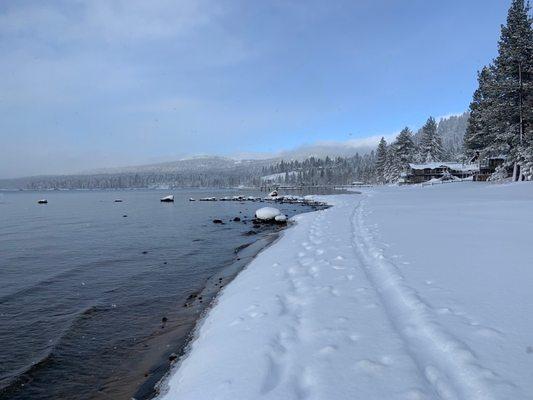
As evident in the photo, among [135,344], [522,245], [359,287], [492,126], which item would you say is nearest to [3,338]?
[135,344]

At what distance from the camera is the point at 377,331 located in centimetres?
574

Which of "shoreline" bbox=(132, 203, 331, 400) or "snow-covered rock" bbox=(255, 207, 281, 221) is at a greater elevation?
"snow-covered rock" bbox=(255, 207, 281, 221)

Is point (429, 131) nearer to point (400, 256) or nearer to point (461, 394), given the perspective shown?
point (400, 256)

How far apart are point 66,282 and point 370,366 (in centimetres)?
1411

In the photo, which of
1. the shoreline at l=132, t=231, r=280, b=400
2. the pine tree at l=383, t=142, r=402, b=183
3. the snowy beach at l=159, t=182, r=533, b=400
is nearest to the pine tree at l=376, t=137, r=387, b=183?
the pine tree at l=383, t=142, r=402, b=183

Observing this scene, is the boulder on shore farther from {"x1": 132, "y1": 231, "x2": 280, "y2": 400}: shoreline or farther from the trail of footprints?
A: the trail of footprints

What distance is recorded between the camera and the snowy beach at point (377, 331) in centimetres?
429

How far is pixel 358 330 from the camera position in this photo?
586 cm

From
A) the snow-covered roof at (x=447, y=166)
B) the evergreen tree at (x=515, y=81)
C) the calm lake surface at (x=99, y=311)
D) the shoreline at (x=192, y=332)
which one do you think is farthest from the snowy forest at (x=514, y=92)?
the snow-covered roof at (x=447, y=166)

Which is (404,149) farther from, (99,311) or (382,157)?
(99,311)

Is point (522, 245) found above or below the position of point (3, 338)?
above

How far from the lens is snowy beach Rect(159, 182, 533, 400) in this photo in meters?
4.29

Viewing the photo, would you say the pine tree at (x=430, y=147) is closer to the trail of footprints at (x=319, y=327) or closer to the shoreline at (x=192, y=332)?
the shoreline at (x=192, y=332)

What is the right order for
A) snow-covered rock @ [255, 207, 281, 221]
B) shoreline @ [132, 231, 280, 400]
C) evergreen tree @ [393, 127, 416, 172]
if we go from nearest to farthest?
shoreline @ [132, 231, 280, 400] < snow-covered rock @ [255, 207, 281, 221] < evergreen tree @ [393, 127, 416, 172]
